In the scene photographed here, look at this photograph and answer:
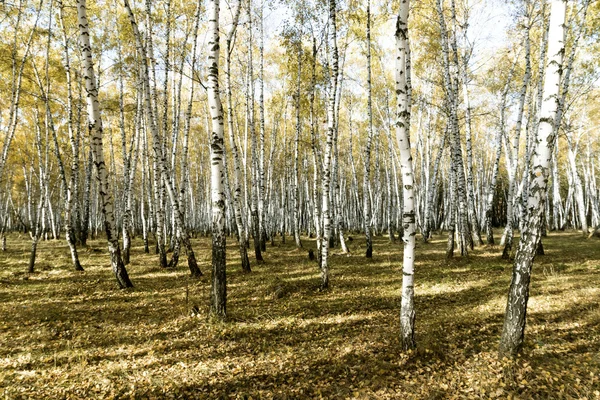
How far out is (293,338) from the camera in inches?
240

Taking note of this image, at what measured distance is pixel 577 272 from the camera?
980cm

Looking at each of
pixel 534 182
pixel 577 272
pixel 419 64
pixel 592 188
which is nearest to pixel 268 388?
pixel 534 182

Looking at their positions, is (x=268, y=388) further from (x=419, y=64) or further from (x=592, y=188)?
(x=592, y=188)

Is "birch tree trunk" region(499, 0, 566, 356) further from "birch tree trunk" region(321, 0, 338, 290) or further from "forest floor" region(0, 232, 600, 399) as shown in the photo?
"birch tree trunk" region(321, 0, 338, 290)

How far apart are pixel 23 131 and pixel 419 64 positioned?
27592mm

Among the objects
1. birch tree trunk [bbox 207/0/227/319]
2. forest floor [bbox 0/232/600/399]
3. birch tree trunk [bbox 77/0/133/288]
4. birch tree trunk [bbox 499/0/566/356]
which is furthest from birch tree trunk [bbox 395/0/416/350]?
birch tree trunk [bbox 77/0/133/288]

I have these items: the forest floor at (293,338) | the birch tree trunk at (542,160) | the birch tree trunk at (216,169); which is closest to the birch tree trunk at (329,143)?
the forest floor at (293,338)

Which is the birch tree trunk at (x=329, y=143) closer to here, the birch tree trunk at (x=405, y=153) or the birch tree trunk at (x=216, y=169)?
the birch tree trunk at (x=216, y=169)

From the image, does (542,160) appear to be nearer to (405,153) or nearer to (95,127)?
(405,153)

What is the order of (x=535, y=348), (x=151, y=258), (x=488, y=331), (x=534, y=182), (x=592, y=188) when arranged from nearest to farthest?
(x=534, y=182), (x=535, y=348), (x=488, y=331), (x=151, y=258), (x=592, y=188)

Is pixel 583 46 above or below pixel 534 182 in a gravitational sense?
above

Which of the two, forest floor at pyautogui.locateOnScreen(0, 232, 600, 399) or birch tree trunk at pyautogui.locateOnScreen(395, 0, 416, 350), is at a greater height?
birch tree trunk at pyautogui.locateOnScreen(395, 0, 416, 350)

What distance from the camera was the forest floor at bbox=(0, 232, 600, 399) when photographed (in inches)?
176

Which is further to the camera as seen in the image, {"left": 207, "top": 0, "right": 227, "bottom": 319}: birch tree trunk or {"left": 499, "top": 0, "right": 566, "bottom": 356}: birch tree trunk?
{"left": 207, "top": 0, "right": 227, "bottom": 319}: birch tree trunk
